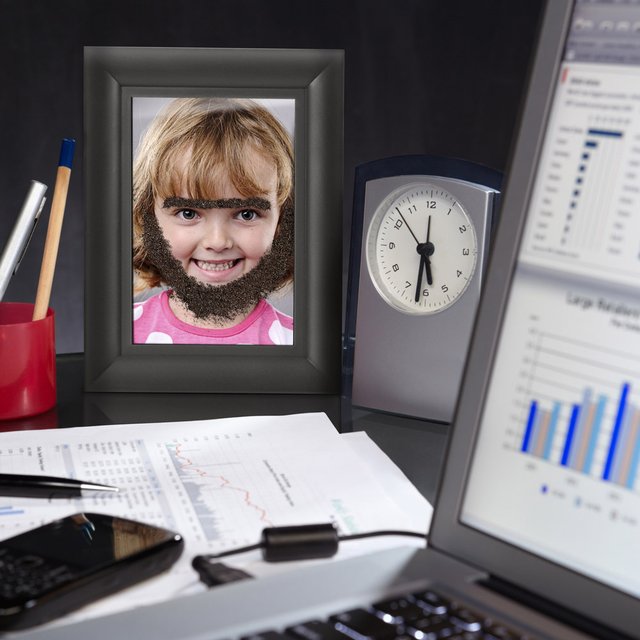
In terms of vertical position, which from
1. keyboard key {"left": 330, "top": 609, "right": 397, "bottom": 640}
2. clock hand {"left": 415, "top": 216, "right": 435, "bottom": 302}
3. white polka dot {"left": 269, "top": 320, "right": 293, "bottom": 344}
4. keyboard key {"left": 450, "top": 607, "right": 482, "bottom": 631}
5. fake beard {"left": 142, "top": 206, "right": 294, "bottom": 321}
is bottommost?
keyboard key {"left": 330, "top": 609, "right": 397, "bottom": 640}

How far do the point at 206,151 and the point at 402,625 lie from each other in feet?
1.87

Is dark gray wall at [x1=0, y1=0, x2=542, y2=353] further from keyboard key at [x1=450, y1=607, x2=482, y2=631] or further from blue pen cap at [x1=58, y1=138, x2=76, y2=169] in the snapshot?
keyboard key at [x1=450, y1=607, x2=482, y2=631]

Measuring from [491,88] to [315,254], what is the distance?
0.53m

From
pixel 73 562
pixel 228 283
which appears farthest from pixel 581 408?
pixel 228 283

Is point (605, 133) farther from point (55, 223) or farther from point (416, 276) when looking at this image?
point (55, 223)

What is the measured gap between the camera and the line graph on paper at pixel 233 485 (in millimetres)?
603

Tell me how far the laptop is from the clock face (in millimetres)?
321

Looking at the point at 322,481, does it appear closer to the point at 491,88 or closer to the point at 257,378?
the point at 257,378

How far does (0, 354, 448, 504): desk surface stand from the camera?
2.58ft

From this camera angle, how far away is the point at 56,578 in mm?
500

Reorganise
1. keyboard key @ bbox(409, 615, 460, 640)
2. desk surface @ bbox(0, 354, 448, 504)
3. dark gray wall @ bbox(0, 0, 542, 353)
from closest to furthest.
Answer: keyboard key @ bbox(409, 615, 460, 640)
desk surface @ bbox(0, 354, 448, 504)
dark gray wall @ bbox(0, 0, 542, 353)

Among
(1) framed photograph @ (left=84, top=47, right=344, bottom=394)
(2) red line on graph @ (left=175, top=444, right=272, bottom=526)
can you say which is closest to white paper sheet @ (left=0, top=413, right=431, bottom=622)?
(2) red line on graph @ (left=175, top=444, right=272, bottom=526)

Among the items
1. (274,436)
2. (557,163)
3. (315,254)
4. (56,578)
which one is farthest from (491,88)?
(56,578)

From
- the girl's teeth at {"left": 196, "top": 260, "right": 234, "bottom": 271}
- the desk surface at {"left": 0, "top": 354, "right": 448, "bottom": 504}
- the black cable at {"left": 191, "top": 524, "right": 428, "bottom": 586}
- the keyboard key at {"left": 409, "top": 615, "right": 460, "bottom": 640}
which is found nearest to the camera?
the keyboard key at {"left": 409, "top": 615, "right": 460, "bottom": 640}
